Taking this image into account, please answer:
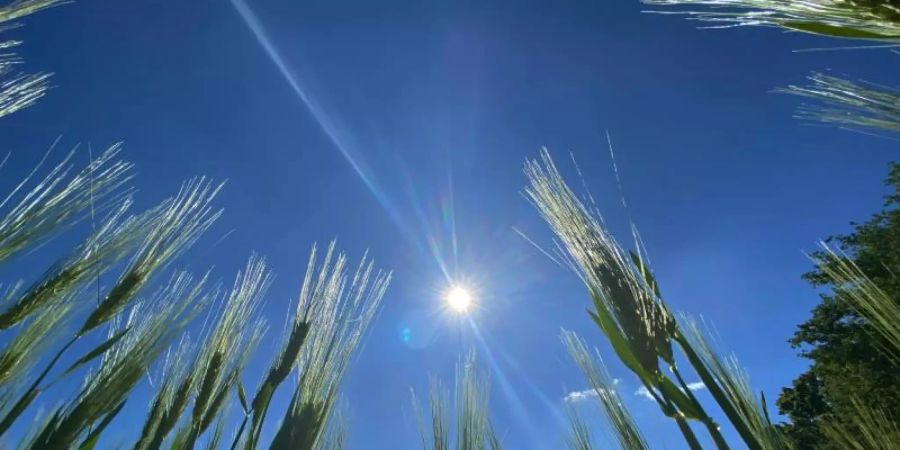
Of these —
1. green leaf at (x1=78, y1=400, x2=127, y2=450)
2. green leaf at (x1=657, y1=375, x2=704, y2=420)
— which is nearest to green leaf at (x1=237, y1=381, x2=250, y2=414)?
green leaf at (x1=78, y1=400, x2=127, y2=450)

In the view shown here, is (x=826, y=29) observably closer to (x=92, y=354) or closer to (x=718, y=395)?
(x=718, y=395)

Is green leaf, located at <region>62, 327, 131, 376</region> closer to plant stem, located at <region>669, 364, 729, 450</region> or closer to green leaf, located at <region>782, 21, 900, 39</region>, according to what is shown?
plant stem, located at <region>669, 364, 729, 450</region>

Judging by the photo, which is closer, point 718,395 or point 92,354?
point 718,395

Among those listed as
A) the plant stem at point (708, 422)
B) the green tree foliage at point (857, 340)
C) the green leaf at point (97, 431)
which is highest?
the green tree foliage at point (857, 340)

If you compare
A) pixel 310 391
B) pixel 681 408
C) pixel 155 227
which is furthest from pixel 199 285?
pixel 681 408

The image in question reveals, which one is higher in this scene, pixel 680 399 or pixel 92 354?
pixel 92 354

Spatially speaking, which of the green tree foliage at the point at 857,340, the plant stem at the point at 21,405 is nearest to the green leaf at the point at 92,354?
the plant stem at the point at 21,405

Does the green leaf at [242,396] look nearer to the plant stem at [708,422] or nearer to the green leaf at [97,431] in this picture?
the green leaf at [97,431]

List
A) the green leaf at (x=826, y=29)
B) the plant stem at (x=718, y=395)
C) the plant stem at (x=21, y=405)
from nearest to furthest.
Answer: the green leaf at (x=826, y=29) → the plant stem at (x=718, y=395) → the plant stem at (x=21, y=405)

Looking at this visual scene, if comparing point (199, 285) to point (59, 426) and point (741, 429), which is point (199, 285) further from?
point (741, 429)

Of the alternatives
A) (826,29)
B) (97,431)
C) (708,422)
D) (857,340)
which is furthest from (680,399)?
(857,340)

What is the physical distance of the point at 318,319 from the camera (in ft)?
7.89

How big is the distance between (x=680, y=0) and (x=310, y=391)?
1750 mm

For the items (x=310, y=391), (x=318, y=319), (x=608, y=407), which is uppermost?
(x=318, y=319)
